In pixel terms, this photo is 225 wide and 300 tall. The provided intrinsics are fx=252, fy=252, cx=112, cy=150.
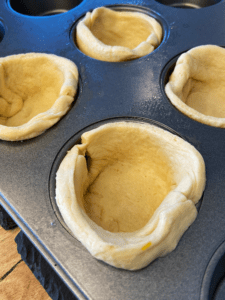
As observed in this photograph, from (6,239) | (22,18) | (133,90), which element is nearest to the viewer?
(133,90)

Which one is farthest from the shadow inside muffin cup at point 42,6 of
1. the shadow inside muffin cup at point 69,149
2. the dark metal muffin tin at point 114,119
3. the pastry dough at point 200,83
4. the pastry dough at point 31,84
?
the shadow inside muffin cup at point 69,149

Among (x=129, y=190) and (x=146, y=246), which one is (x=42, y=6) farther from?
(x=146, y=246)

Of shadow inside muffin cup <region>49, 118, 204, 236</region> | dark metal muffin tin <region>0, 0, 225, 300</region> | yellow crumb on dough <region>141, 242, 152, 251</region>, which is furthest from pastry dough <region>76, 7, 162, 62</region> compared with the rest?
yellow crumb on dough <region>141, 242, 152, 251</region>

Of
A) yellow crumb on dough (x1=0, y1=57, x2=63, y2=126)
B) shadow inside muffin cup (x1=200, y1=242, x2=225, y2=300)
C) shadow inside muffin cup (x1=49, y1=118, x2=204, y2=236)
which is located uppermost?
yellow crumb on dough (x1=0, y1=57, x2=63, y2=126)

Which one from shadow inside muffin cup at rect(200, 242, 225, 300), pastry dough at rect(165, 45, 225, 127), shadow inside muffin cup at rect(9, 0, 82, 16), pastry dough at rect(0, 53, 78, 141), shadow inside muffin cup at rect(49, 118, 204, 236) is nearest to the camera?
shadow inside muffin cup at rect(200, 242, 225, 300)

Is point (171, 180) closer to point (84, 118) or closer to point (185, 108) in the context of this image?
point (185, 108)

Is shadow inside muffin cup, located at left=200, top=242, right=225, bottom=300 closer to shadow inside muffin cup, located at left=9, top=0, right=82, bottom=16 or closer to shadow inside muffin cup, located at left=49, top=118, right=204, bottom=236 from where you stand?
shadow inside muffin cup, located at left=49, top=118, right=204, bottom=236

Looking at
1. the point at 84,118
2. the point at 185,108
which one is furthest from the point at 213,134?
the point at 84,118
